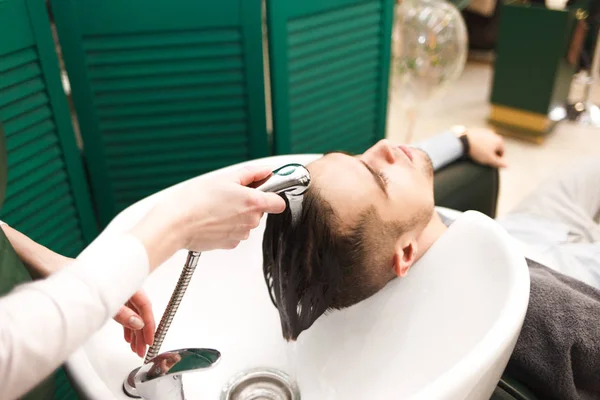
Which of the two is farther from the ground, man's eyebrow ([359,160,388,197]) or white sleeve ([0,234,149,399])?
white sleeve ([0,234,149,399])

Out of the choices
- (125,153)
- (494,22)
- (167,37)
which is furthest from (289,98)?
(494,22)

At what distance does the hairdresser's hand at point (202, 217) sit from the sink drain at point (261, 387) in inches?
14.2

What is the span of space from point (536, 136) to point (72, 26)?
2499mm

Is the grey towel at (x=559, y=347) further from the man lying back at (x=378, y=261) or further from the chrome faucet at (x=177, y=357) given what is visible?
the chrome faucet at (x=177, y=357)

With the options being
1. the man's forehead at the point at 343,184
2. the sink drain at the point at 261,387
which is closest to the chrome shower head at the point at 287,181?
the man's forehead at the point at 343,184

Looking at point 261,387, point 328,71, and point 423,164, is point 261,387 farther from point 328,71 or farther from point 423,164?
point 328,71

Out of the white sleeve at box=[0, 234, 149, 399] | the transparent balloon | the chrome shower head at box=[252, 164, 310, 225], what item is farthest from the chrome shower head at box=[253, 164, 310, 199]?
the transparent balloon

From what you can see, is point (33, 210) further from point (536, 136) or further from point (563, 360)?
point (536, 136)

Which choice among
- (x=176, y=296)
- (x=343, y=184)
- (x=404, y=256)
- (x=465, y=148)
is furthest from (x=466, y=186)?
(x=176, y=296)

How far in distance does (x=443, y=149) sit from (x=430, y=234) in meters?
0.46

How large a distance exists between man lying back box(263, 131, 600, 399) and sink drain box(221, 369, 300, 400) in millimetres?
81

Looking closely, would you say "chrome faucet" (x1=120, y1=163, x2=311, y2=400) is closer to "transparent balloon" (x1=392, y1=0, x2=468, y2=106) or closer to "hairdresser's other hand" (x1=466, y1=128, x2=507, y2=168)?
"hairdresser's other hand" (x1=466, y1=128, x2=507, y2=168)

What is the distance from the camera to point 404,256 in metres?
1.02

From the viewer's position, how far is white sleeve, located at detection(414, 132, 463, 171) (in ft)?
4.78
